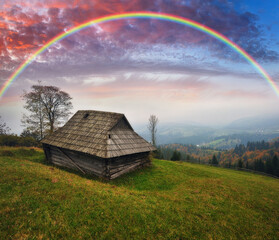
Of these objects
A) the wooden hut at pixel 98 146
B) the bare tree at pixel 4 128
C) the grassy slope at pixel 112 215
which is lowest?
the grassy slope at pixel 112 215

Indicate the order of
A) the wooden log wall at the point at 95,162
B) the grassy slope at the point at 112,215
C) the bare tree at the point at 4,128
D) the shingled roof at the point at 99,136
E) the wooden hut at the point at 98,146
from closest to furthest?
1. the grassy slope at the point at 112,215
2. the wooden log wall at the point at 95,162
3. the wooden hut at the point at 98,146
4. the shingled roof at the point at 99,136
5. the bare tree at the point at 4,128

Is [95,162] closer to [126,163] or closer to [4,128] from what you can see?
[126,163]

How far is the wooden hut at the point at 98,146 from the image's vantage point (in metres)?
12.8

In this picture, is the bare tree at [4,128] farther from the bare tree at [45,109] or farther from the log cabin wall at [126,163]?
the log cabin wall at [126,163]

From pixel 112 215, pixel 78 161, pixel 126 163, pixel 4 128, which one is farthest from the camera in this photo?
pixel 4 128

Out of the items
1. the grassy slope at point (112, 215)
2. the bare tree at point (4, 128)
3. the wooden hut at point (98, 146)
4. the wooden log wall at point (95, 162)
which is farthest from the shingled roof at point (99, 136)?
the bare tree at point (4, 128)

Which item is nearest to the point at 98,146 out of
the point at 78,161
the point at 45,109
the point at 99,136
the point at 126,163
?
the point at 99,136

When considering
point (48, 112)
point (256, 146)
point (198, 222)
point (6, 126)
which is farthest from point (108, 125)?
point (256, 146)

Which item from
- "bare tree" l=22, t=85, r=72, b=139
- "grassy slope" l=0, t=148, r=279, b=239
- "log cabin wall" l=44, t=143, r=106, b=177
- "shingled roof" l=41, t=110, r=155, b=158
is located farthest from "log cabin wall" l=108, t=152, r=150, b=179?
"bare tree" l=22, t=85, r=72, b=139

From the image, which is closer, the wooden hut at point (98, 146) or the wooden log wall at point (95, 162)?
the wooden log wall at point (95, 162)

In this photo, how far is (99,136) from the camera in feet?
46.7

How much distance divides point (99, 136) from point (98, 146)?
1524 mm

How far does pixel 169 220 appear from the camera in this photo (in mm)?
6449

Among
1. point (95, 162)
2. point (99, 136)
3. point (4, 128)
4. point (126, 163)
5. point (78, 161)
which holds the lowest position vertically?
point (126, 163)
